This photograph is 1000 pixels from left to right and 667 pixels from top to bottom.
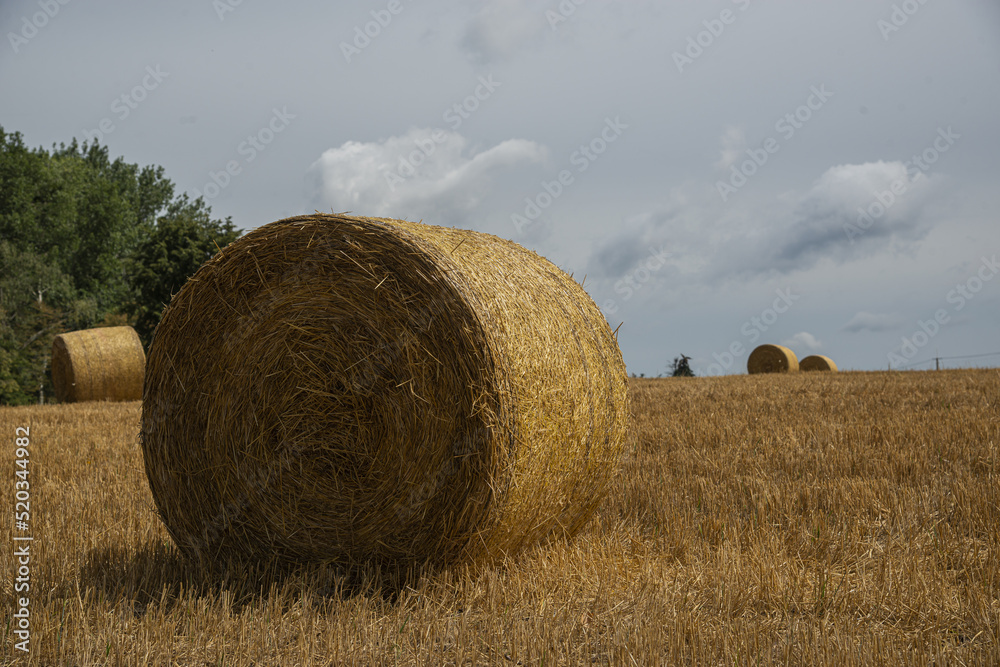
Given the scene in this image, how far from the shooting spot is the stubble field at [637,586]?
3209 millimetres

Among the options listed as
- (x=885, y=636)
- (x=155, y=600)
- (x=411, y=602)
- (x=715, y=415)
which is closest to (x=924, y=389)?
(x=715, y=415)

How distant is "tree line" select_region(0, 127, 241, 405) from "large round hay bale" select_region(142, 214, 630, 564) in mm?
24293

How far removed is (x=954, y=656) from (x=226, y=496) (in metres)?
3.93

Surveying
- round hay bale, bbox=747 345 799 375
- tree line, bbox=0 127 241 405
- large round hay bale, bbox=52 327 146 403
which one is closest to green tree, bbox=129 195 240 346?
tree line, bbox=0 127 241 405

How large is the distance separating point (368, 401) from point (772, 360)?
77.9 feet

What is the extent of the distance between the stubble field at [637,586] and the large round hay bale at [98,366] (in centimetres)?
1179

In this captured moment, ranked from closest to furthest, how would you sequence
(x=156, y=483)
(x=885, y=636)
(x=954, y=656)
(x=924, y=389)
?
1. (x=954, y=656)
2. (x=885, y=636)
3. (x=156, y=483)
4. (x=924, y=389)

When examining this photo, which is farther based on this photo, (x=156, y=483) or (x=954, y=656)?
(x=156, y=483)

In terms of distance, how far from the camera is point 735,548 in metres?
4.49

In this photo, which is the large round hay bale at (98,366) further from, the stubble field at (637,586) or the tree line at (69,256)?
the stubble field at (637,586)

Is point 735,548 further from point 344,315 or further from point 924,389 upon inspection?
point 924,389

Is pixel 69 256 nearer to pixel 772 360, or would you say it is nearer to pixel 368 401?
pixel 772 360

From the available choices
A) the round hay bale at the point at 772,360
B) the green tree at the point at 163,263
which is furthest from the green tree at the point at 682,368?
the green tree at the point at 163,263

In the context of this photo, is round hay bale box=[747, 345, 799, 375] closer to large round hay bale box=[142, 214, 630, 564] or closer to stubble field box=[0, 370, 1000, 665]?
stubble field box=[0, 370, 1000, 665]
